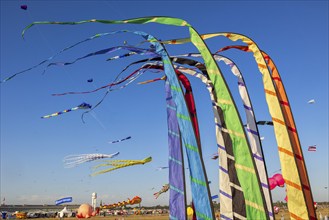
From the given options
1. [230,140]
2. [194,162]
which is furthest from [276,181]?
[194,162]

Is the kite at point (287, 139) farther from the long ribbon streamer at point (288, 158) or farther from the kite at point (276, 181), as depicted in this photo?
the kite at point (276, 181)

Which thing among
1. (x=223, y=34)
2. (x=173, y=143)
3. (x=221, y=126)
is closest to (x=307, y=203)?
(x=221, y=126)

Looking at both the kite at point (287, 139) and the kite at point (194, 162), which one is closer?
the kite at point (194, 162)

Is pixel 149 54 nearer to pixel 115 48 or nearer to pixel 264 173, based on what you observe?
pixel 115 48

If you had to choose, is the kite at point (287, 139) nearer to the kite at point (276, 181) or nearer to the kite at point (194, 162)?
the kite at point (194, 162)

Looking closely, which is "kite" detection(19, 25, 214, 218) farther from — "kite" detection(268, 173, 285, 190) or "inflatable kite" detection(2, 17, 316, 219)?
"kite" detection(268, 173, 285, 190)

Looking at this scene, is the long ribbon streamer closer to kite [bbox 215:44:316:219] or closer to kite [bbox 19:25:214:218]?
kite [bbox 215:44:316:219]

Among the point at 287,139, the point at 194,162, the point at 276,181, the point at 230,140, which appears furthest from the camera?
the point at 276,181

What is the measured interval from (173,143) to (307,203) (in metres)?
4.15

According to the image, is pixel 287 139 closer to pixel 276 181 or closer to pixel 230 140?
pixel 230 140

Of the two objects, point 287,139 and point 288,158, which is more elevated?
point 287,139

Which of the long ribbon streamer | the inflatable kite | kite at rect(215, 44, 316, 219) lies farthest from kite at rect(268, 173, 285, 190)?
the long ribbon streamer

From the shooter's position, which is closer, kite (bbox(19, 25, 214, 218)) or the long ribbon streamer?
kite (bbox(19, 25, 214, 218))

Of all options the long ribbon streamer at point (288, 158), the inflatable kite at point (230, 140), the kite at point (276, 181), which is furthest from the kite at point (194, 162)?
the kite at point (276, 181)
